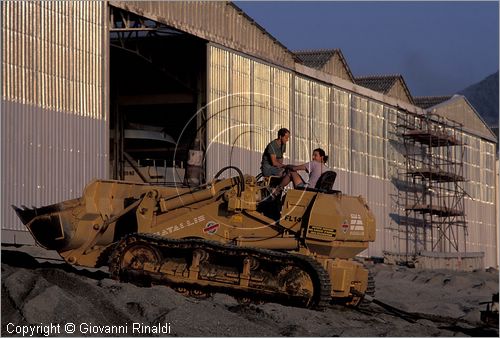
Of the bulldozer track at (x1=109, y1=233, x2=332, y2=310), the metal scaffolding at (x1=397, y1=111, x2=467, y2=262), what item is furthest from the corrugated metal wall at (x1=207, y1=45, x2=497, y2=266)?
the bulldozer track at (x1=109, y1=233, x2=332, y2=310)

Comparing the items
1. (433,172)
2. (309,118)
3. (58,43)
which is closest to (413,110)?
(433,172)

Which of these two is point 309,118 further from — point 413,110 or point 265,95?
point 413,110

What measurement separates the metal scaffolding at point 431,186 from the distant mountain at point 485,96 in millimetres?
96466

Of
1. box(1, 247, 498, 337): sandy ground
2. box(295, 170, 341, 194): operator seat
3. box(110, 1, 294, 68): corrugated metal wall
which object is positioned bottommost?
box(1, 247, 498, 337): sandy ground

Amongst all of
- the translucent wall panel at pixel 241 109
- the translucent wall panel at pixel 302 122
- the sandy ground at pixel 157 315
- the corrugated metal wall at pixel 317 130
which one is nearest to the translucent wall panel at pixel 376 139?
the corrugated metal wall at pixel 317 130

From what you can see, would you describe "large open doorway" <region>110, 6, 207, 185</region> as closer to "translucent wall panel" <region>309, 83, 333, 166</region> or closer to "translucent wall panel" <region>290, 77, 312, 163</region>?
"translucent wall panel" <region>290, 77, 312, 163</region>

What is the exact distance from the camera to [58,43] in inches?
1089

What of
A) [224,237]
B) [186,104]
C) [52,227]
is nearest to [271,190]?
[224,237]

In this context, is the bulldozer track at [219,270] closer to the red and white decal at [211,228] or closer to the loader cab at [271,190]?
the red and white decal at [211,228]

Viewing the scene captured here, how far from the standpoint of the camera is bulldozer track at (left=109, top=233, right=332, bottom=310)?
59.2ft

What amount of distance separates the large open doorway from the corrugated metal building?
0.08 m

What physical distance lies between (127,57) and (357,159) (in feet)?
38.3

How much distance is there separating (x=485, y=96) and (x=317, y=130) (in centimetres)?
12359

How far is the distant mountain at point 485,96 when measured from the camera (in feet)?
509
